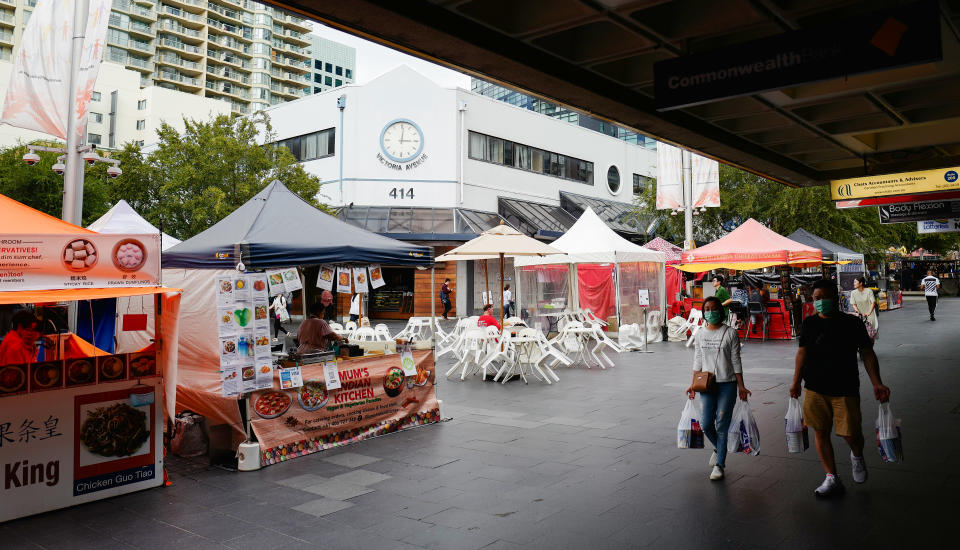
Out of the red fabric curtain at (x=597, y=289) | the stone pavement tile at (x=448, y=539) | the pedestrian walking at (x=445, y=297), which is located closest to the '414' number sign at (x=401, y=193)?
the pedestrian walking at (x=445, y=297)

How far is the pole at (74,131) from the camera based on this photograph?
35.6 feet

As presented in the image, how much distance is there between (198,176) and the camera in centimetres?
2253

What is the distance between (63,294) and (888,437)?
6.66 metres

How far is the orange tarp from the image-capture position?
505 centimetres

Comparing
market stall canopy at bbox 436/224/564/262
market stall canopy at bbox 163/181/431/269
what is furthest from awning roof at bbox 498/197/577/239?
market stall canopy at bbox 163/181/431/269

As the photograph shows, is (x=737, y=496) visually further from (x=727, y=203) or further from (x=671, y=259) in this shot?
(x=727, y=203)

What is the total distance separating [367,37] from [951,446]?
682 centimetres

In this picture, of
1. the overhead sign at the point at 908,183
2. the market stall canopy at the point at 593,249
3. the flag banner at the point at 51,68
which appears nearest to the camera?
the flag banner at the point at 51,68

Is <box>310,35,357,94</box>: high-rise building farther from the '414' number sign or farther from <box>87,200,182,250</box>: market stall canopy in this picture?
<box>87,200,182,250</box>: market stall canopy

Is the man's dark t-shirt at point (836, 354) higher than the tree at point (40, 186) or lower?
lower

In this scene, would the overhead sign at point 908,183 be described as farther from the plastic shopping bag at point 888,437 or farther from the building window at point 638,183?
the building window at point 638,183

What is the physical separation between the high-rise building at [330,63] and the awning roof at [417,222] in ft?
256

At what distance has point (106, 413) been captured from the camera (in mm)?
5508

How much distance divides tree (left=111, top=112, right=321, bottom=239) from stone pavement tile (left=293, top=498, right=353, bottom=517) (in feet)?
61.2
